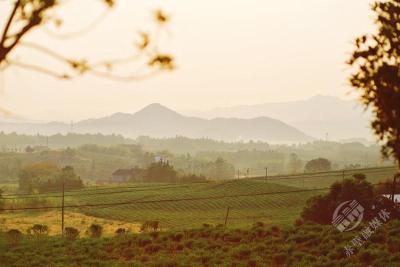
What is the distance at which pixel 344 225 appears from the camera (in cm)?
2608

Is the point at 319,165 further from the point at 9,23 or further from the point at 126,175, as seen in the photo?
the point at 9,23

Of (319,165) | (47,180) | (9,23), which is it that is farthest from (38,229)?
(319,165)

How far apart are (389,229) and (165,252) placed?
11764 millimetres

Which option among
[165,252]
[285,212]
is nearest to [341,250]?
[165,252]

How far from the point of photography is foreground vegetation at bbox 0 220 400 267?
19.5 metres

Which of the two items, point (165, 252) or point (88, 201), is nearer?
point (165, 252)

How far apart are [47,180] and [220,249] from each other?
113578mm

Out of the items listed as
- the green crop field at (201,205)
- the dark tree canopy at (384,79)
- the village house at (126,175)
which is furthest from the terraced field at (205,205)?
the village house at (126,175)

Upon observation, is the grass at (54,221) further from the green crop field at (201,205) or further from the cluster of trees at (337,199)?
the cluster of trees at (337,199)

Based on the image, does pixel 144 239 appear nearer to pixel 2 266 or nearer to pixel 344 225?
pixel 2 266

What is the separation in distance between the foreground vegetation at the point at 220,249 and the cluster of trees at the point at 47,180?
89.1 meters

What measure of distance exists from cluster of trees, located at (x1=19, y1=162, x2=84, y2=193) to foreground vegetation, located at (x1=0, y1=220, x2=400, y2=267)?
292ft

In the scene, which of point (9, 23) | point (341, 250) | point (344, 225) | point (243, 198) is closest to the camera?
point (9, 23)

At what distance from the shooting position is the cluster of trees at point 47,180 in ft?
390
